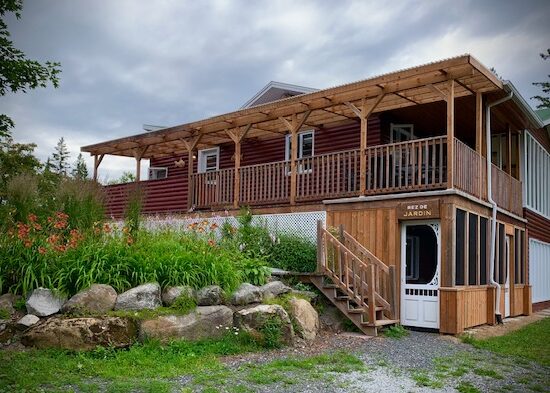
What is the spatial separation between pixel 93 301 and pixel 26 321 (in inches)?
36.2

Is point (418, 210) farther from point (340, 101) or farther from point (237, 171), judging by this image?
point (237, 171)

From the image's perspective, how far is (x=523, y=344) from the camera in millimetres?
10422

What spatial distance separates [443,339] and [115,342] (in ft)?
19.6

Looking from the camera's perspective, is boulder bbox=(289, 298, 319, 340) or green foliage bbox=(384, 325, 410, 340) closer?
boulder bbox=(289, 298, 319, 340)

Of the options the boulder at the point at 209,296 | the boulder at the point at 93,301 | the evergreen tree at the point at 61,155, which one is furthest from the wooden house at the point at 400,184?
the evergreen tree at the point at 61,155

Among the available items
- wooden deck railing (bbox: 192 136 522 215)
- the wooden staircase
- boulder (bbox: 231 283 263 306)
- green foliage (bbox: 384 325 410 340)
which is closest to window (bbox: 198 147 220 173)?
wooden deck railing (bbox: 192 136 522 215)

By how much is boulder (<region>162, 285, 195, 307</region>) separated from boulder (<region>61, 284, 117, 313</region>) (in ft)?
2.51

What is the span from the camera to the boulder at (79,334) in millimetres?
7609

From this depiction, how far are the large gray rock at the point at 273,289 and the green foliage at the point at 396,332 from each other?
2.08 m

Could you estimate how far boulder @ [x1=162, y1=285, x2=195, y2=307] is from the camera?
341 inches

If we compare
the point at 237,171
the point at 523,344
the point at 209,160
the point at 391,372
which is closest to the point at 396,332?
the point at 523,344

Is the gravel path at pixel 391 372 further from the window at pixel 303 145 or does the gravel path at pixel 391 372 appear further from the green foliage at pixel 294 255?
the window at pixel 303 145

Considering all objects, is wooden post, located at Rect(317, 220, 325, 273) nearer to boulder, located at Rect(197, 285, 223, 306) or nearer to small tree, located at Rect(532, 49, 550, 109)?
boulder, located at Rect(197, 285, 223, 306)

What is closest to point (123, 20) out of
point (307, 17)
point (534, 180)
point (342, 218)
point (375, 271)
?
point (307, 17)
